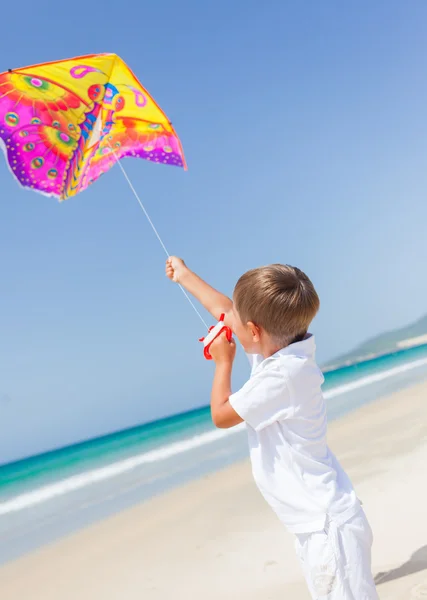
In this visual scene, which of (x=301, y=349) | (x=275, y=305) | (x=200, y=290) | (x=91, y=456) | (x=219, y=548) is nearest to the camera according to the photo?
(x=275, y=305)

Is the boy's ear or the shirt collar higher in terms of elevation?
the boy's ear

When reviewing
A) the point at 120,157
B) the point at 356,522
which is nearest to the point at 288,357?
the point at 356,522

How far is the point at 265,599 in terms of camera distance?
3.75 meters

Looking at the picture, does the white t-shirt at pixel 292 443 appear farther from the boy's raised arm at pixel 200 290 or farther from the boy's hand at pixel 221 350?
the boy's raised arm at pixel 200 290

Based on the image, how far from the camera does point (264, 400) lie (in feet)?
6.19

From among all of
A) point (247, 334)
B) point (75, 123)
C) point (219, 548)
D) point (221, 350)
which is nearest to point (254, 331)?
point (247, 334)

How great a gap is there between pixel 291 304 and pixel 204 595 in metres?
3.11

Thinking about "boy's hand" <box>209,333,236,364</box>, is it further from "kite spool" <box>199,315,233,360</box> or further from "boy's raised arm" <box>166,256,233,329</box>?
"boy's raised arm" <box>166,256,233,329</box>

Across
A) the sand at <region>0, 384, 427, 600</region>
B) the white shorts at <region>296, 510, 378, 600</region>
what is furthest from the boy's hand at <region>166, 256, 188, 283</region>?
the sand at <region>0, 384, 427, 600</region>

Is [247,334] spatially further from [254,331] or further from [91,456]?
[91,456]

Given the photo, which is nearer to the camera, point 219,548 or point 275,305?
point 275,305

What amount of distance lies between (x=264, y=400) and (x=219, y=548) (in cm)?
375

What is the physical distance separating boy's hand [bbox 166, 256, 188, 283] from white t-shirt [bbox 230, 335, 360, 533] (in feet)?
2.16

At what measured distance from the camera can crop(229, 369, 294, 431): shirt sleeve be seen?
189cm
